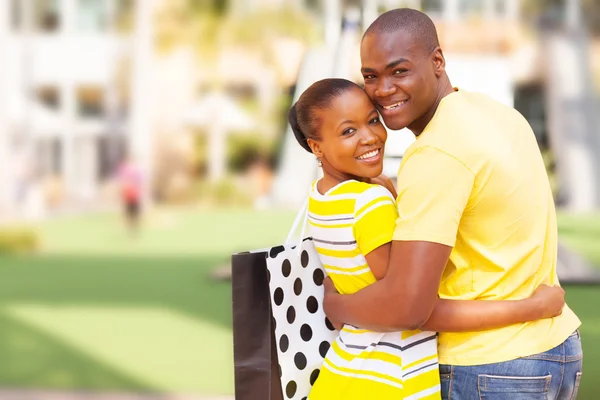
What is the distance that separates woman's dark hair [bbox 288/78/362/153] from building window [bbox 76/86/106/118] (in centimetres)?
2520

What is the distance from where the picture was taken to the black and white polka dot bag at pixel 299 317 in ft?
6.46

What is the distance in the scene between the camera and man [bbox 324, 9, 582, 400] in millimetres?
1643

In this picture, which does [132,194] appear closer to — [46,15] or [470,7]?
[46,15]

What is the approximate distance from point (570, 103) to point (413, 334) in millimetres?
24419

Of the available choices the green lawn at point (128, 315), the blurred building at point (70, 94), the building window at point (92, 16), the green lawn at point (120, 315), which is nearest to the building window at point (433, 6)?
the blurred building at point (70, 94)

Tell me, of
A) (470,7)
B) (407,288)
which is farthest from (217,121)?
(407,288)

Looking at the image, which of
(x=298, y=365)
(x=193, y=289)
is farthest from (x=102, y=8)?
(x=298, y=365)

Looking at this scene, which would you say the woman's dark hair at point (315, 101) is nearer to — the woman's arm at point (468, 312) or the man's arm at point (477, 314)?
the woman's arm at point (468, 312)

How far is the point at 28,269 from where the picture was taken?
1194 cm

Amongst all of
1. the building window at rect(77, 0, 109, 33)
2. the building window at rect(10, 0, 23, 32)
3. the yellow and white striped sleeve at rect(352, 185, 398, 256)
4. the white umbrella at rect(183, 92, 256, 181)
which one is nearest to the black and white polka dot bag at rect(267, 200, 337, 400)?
the yellow and white striped sleeve at rect(352, 185, 398, 256)

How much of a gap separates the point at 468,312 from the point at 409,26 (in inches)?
23.1

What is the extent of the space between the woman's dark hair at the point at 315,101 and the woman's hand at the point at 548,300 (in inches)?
22.6

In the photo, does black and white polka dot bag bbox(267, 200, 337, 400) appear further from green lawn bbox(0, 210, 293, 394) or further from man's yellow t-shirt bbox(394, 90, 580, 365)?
green lawn bbox(0, 210, 293, 394)

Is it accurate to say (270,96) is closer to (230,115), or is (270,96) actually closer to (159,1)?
(230,115)
